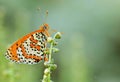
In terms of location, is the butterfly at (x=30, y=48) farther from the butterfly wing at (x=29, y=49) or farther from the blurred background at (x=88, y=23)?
the blurred background at (x=88, y=23)

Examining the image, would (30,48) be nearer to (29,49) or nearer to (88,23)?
(29,49)

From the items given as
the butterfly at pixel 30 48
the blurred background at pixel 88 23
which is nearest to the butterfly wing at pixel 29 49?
the butterfly at pixel 30 48

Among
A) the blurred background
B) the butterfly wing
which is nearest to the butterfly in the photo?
the butterfly wing

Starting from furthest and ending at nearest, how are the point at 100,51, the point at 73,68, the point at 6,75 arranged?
the point at 100,51 → the point at 73,68 → the point at 6,75

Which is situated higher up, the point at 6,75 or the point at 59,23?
the point at 59,23

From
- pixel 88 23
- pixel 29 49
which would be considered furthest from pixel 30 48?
pixel 88 23

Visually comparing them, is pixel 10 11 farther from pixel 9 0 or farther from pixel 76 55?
A: pixel 76 55

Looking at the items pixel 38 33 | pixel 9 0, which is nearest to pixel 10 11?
pixel 9 0

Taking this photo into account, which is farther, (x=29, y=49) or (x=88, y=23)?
(x=88, y=23)

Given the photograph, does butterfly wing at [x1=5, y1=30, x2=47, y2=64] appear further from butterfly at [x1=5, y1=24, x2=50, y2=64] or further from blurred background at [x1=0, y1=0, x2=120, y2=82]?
blurred background at [x1=0, y1=0, x2=120, y2=82]
